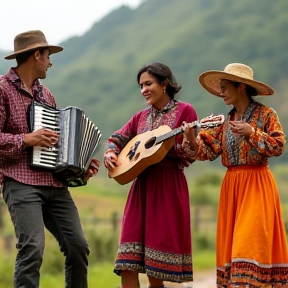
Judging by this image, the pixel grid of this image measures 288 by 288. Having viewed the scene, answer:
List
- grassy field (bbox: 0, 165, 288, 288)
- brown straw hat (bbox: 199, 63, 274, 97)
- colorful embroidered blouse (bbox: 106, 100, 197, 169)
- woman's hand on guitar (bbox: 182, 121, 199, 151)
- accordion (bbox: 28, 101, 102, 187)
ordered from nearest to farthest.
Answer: accordion (bbox: 28, 101, 102, 187) < woman's hand on guitar (bbox: 182, 121, 199, 151) < brown straw hat (bbox: 199, 63, 274, 97) < colorful embroidered blouse (bbox: 106, 100, 197, 169) < grassy field (bbox: 0, 165, 288, 288)

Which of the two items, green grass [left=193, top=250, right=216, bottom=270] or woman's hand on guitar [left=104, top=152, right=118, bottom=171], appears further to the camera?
green grass [left=193, top=250, right=216, bottom=270]

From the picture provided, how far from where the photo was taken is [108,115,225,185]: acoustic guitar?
595 centimetres

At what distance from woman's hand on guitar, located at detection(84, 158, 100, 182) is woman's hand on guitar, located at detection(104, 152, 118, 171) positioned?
297 millimetres

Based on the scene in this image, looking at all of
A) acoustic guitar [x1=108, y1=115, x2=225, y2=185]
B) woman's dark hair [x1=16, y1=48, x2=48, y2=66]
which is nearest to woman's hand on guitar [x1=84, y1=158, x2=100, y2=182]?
acoustic guitar [x1=108, y1=115, x2=225, y2=185]

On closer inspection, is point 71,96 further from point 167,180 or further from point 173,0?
point 167,180

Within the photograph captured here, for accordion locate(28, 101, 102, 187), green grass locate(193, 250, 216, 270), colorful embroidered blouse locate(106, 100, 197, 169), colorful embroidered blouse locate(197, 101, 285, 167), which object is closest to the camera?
accordion locate(28, 101, 102, 187)

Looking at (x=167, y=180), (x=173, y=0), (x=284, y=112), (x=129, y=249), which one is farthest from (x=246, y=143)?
(x=173, y=0)

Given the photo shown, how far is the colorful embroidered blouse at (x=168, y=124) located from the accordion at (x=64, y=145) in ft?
2.11

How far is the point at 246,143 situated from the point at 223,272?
97 cm

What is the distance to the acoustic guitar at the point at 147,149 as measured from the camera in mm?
5949

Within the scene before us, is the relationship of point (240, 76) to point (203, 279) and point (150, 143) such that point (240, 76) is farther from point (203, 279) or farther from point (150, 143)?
point (203, 279)

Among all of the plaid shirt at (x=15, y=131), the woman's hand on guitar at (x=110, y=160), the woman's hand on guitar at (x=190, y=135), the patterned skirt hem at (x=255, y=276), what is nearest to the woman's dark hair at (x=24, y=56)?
the plaid shirt at (x=15, y=131)

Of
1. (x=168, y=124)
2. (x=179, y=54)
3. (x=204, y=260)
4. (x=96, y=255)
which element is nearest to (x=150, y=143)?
(x=168, y=124)

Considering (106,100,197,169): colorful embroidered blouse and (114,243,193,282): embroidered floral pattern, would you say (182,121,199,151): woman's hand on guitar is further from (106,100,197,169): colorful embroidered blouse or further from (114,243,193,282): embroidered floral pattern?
(114,243,193,282): embroidered floral pattern
